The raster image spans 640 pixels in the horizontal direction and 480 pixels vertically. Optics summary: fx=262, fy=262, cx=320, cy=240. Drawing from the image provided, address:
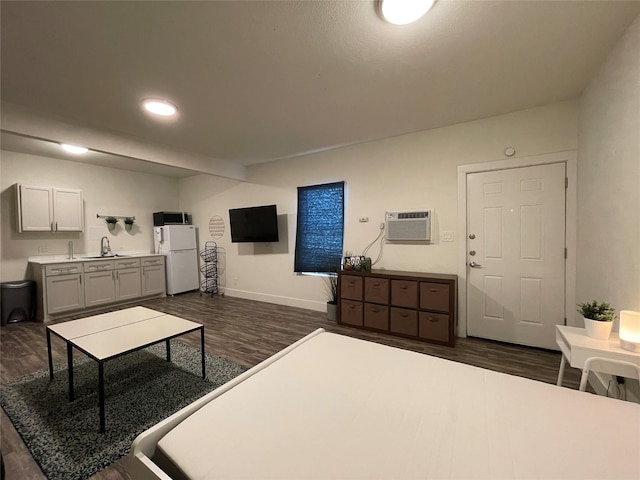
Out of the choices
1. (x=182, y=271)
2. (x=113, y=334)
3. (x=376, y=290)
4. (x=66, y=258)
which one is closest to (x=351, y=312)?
(x=376, y=290)

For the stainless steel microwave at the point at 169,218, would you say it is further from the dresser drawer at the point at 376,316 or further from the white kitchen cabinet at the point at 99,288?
the dresser drawer at the point at 376,316

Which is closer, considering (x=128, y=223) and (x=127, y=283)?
(x=127, y=283)

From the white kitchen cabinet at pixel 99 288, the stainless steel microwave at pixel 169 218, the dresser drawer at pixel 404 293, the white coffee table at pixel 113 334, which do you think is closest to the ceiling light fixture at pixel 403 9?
the dresser drawer at pixel 404 293

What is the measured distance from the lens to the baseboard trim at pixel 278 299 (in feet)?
14.1

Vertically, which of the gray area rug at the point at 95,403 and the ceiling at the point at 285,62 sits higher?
the ceiling at the point at 285,62

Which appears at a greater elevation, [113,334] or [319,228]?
[319,228]

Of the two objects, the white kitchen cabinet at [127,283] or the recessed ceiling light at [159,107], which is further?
the white kitchen cabinet at [127,283]

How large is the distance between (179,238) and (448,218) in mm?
5136

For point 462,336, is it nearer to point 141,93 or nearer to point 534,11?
point 534,11

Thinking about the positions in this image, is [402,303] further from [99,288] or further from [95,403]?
[99,288]

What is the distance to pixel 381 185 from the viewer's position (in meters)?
3.67

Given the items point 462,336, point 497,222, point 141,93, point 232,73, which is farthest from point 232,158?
point 462,336

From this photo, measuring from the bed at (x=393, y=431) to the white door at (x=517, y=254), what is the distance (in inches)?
76.8

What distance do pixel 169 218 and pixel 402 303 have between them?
5066 millimetres
